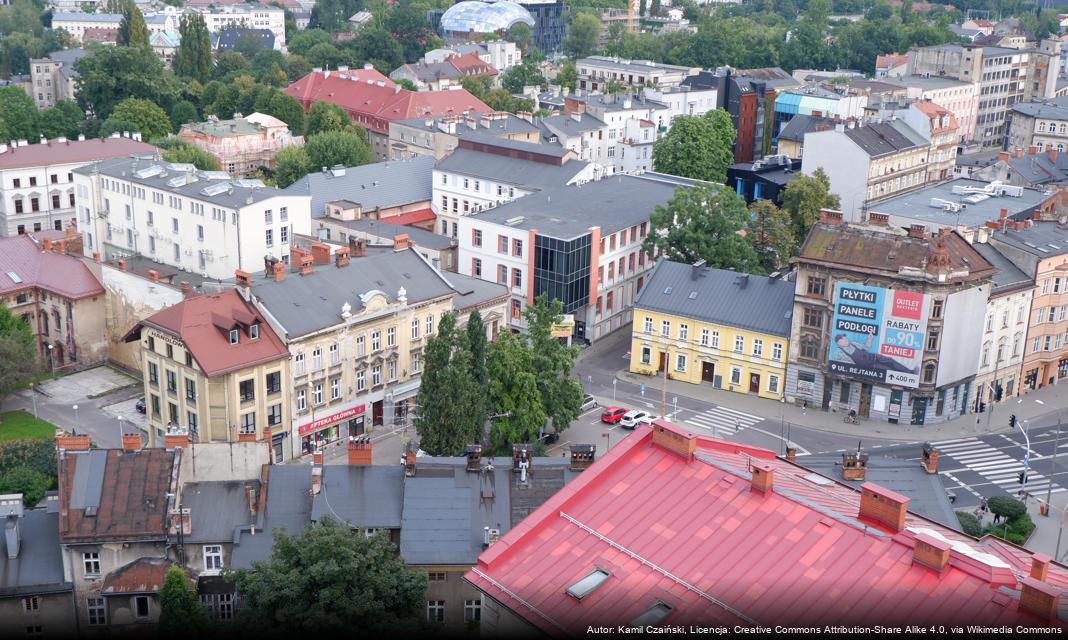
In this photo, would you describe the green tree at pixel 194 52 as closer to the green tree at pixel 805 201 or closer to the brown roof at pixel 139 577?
the green tree at pixel 805 201

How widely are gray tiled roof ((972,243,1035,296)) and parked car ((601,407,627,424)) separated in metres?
27.2

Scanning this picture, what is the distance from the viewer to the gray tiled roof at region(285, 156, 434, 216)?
108m

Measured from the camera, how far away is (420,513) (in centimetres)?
5109

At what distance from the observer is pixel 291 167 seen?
12494 cm

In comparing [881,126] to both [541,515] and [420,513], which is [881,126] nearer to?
[420,513]

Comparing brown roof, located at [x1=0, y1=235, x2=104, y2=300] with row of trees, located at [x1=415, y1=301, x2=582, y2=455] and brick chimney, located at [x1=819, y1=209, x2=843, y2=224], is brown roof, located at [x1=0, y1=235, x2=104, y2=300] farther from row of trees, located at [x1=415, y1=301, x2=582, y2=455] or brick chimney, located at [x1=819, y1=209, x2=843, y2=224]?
brick chimney, located at [x1=819, y1=209, x2=843, y2=224]

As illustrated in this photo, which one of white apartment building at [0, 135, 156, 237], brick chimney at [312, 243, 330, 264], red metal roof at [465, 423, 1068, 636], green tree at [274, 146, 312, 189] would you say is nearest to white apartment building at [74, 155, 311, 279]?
brick chimney at [312, 243, 330, 264]

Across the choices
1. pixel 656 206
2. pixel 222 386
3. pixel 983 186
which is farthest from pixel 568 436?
pixel 983 186

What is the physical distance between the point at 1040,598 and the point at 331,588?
2312 centimetres

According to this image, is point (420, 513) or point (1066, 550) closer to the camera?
point (420, 513)

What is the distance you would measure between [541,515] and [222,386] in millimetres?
35089

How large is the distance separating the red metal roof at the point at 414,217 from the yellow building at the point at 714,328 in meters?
32.7

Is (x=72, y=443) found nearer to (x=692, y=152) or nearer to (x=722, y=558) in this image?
(x=722, y=558)

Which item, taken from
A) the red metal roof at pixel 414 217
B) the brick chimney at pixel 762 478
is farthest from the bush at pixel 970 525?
the red metal roof at pixel 414 217
